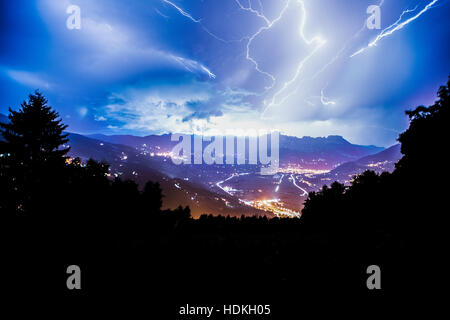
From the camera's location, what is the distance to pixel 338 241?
5.20 meters

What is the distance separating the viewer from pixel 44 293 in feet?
13.5

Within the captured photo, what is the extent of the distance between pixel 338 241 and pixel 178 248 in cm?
463

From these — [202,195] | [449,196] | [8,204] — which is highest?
[449,196]

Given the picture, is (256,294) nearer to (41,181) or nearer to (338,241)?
(338,241)

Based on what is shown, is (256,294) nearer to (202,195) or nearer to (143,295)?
(143,295)
